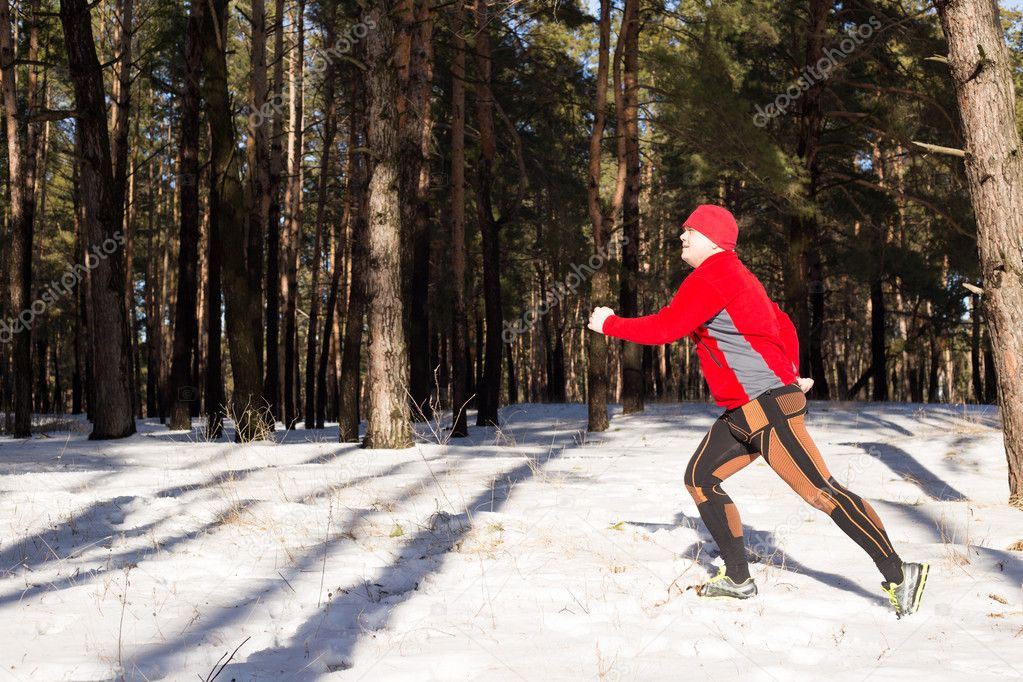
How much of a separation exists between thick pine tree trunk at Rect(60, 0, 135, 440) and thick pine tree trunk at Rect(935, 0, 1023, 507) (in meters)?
11.1

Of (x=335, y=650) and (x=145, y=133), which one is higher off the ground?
(x=145, y=133)

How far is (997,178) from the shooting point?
277 inches

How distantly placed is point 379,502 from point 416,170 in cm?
893

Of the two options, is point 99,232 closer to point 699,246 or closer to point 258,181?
point 258,181

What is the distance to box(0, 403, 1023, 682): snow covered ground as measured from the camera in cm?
380

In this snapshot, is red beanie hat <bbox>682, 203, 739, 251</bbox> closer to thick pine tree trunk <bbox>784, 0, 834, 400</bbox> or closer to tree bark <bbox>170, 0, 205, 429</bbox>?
tree bark <bbox>170, 0, 205, 429</bbox>

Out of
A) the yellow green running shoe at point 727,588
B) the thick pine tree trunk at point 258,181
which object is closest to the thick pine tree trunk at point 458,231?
the thick pine tree trunk at point 258,181

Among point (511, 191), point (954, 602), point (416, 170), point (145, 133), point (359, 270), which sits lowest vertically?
point (954, 602)

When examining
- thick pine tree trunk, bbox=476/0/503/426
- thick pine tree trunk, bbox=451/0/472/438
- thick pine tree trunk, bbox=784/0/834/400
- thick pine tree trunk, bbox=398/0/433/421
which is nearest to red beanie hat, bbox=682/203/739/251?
thick pine tree trunk, bbox=398/0/433/421

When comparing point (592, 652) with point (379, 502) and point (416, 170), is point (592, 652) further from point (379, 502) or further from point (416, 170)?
point (416, 170)

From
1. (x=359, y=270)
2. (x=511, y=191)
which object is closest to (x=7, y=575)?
(x=359, y=270)

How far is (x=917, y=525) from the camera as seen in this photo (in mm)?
6574

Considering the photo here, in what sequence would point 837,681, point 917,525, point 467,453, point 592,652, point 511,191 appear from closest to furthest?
1. point 837,681
2. point 592,652
3. point 917,525
4. point 467,453
5. point 511,191

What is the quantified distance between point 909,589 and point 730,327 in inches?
59.5
